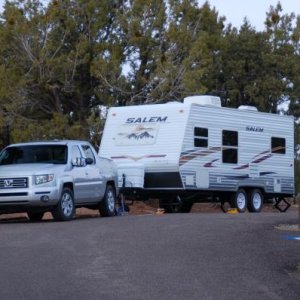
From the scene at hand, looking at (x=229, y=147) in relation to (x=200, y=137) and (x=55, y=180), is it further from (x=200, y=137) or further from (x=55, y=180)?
(x=55, y=180)

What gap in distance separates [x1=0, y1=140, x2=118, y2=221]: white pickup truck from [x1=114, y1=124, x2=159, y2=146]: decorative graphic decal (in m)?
1.99

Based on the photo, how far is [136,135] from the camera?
23.2m

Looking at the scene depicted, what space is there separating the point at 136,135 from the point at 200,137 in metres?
1.87

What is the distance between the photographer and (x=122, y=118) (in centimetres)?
2356

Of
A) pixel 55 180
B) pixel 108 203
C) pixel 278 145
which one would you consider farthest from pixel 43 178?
pixel 278 145

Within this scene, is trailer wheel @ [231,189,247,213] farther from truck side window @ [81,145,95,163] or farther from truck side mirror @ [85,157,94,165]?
truck side mirror @ [85,157,94,165]

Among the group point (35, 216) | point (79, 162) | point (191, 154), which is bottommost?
point (35, 216)

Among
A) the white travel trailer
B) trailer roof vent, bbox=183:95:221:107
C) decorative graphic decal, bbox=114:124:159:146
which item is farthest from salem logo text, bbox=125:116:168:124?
trailer roof vent, bbox=183:95:221:107

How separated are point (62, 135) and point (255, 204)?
328 inches

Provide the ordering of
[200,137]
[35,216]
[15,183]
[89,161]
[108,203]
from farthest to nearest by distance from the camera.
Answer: [200,137] → [108,203] → [35,216] → [89,161] → [15,183]

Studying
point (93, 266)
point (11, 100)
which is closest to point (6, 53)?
point (11, 100)

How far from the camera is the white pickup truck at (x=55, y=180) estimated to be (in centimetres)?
1767

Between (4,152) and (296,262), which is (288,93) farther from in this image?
(296,262)

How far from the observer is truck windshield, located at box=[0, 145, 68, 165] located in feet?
62.0
